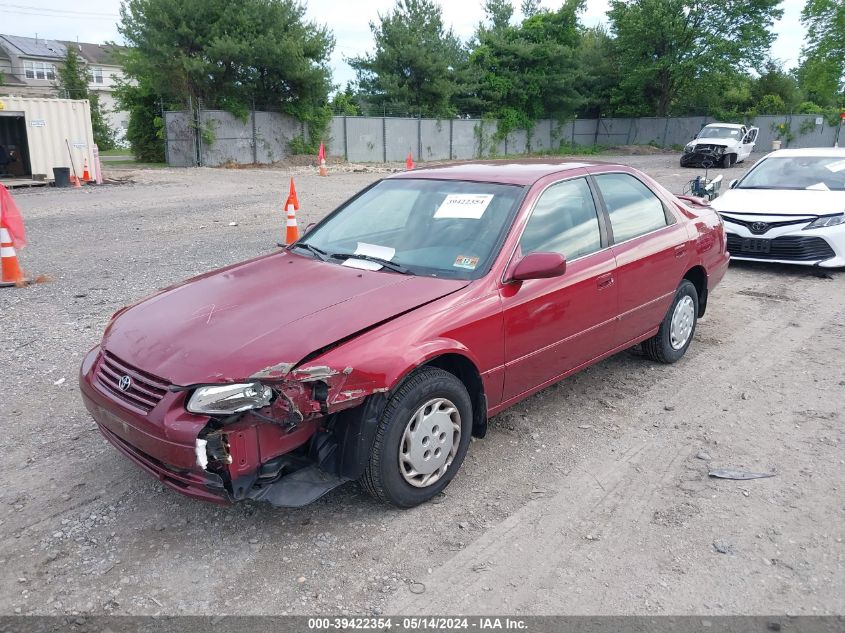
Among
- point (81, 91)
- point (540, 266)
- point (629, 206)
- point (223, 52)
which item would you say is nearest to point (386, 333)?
point (540, 266)

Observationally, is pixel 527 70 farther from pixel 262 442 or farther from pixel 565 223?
pixel 262 442

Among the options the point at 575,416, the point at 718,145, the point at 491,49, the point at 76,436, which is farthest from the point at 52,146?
the point at 491,49

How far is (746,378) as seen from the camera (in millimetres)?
5137

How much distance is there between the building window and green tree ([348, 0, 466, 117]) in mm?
47551

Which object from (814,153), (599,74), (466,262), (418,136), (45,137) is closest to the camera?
(466,262)

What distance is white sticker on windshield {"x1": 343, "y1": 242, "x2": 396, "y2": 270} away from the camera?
3881 millimetres

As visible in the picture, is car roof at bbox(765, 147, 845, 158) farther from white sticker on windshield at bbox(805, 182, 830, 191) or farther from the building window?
the building window

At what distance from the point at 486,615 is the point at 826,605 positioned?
53.6 inches

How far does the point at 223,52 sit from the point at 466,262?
27214 mm

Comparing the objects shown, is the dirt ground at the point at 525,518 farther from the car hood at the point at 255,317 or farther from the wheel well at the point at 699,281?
the car hood at the point at 255,317

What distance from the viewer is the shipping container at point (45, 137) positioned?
65.3ft

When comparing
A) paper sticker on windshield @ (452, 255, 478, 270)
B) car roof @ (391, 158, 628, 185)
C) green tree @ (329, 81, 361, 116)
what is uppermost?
green tree @ (329, 81, 361, 116)

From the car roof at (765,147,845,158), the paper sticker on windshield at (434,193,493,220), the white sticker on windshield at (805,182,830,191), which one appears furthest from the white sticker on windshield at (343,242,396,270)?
the car roof at (765,147,845,158)

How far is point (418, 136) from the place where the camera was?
37188 mm
